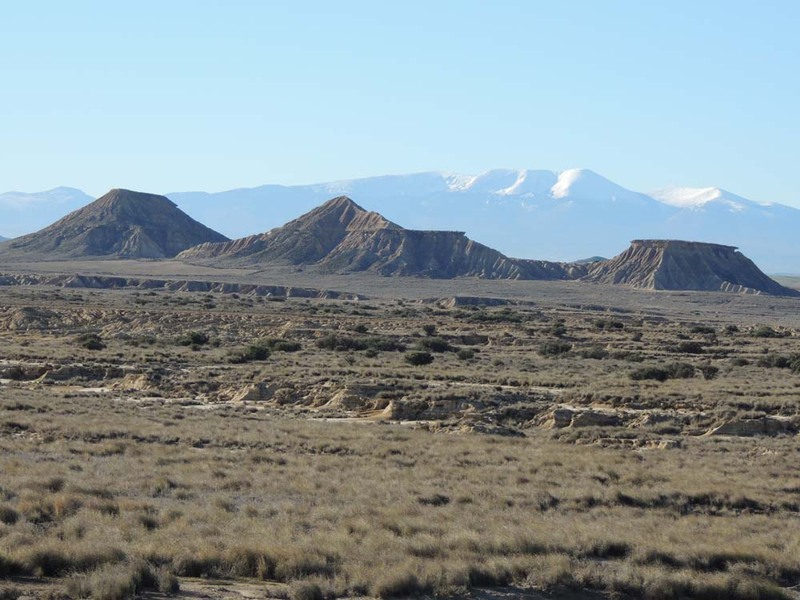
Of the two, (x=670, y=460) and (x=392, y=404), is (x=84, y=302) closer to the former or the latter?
(x=392, y=404)

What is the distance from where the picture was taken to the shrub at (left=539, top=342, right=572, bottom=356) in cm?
5321

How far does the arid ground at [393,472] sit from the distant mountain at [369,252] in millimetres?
109452

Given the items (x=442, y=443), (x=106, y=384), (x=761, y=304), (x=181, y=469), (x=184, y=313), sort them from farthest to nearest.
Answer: (x=761, y=304) < (x=184, y=313) < (x=106, y=384) < (x=442, y=443) < (x=181, y=469)

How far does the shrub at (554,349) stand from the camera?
53.2 meters

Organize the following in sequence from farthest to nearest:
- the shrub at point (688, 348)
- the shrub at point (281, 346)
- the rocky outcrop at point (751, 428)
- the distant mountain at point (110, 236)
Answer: the distant mountain at point (110, 236) → the shrub at point (688, 348) → the shrub at point (281, 346) → the rocky outcrop at point (751, 428)

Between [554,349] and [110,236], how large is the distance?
141089mm

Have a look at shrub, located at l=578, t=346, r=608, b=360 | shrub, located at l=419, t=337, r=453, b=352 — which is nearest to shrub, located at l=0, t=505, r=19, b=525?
shrub, located at l=578, t=346, r=608, b=360

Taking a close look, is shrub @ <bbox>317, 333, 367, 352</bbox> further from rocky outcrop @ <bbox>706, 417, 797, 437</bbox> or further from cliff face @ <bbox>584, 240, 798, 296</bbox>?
cliff face @ <bbox>584, 240, 798, 296</bbox>

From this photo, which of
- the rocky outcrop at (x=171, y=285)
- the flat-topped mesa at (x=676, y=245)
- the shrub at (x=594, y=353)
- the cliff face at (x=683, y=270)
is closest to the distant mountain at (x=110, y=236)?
the rocky outcrop at (x=171, y=285)

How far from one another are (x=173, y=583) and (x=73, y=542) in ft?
6.65

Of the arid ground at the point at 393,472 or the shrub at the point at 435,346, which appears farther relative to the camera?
the shrub at the point at 435,346

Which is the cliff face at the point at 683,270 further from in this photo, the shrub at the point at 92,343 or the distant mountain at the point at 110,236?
the shrub at the point at 92,343

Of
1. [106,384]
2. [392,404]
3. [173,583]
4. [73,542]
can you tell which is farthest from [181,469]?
[106,384]

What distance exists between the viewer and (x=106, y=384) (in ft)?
127
